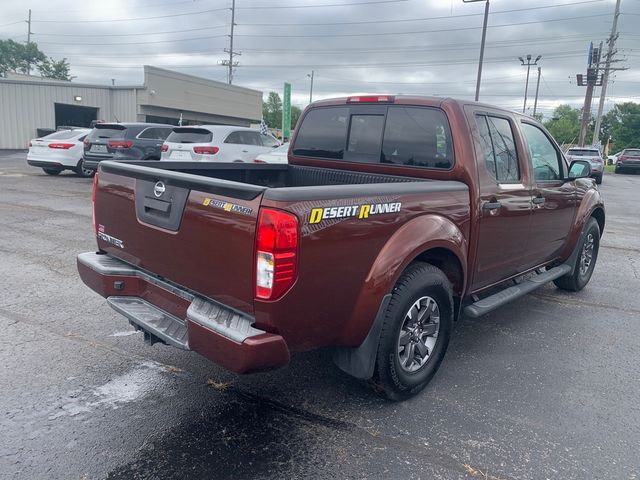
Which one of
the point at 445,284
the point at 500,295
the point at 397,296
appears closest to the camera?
the point at 397,296

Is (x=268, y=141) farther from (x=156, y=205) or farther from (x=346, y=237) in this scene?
(x=346, y=237)

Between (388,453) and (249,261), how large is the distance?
132 cm

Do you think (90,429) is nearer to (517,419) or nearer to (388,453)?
(388,453)

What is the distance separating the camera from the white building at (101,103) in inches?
1118

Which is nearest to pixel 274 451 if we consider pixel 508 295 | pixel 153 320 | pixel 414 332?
pixel 153 320

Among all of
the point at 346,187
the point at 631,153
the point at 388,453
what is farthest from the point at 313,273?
the point at 631,153

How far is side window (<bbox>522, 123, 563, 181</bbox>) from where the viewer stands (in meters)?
4.79

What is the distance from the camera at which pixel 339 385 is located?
3643 mm

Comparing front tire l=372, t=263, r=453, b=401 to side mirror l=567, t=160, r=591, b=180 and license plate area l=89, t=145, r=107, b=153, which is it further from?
license plate area l=89, t=145, r=107, b=153

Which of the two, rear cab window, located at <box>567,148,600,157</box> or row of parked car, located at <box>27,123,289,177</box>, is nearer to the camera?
row of parked car, located at <box>27,123,289,177</box>

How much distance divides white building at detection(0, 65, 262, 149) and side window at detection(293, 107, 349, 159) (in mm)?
26998

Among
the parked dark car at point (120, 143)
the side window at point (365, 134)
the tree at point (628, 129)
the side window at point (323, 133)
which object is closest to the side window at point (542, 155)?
the side window at point (365, 134)

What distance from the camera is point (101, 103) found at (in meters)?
31.4

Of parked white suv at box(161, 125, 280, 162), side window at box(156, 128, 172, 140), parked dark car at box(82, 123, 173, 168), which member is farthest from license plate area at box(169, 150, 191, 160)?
side window at box(156, 128, 172, 140)
